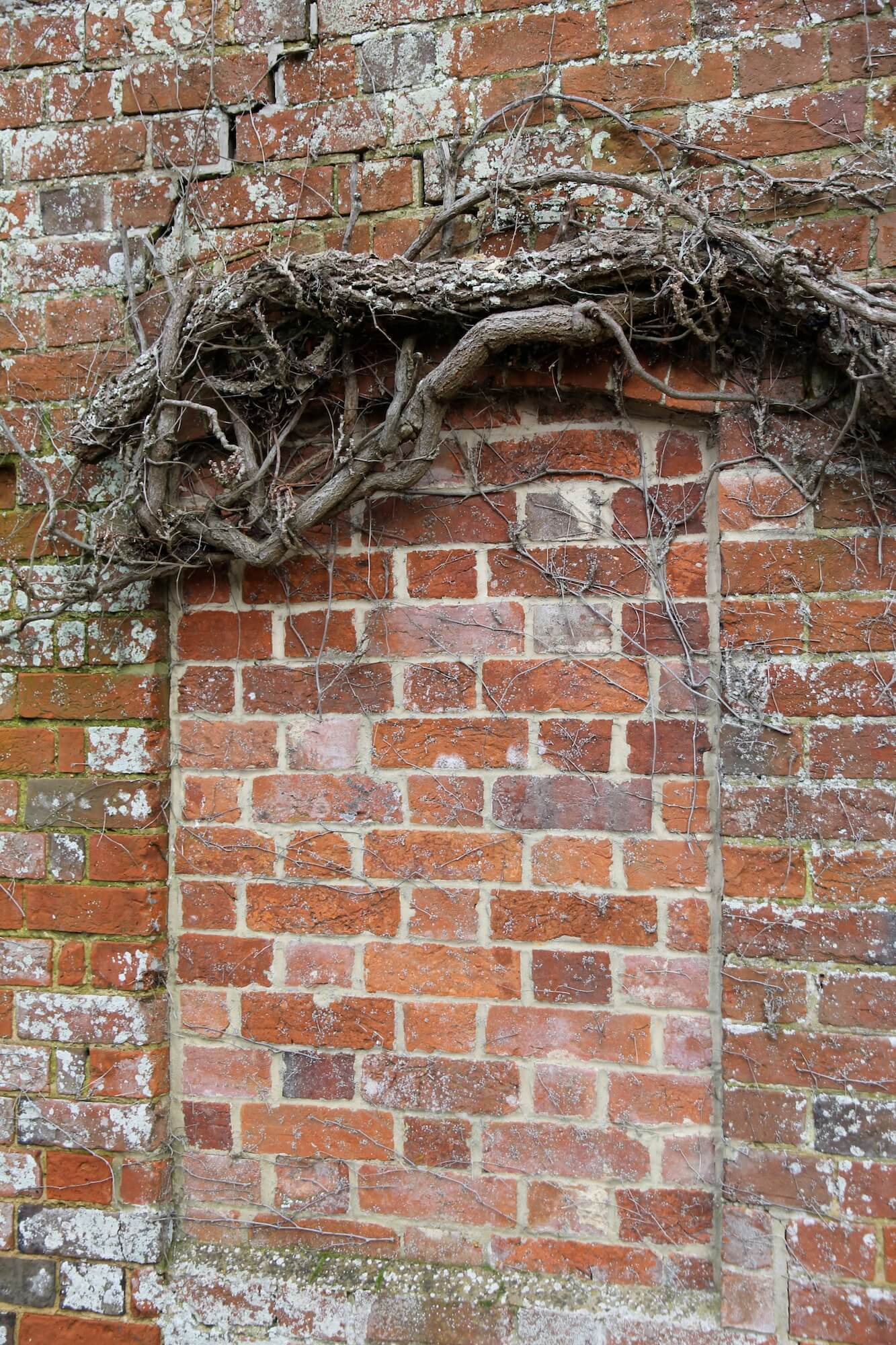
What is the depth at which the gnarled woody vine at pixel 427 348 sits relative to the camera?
1565mm

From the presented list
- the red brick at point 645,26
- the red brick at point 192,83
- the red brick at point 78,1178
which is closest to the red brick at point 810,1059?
the red brick at point 78,1178

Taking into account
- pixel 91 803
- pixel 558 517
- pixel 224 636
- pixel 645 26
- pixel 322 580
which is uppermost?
pixel 645 26

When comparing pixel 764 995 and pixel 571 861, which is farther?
pixel 571 861

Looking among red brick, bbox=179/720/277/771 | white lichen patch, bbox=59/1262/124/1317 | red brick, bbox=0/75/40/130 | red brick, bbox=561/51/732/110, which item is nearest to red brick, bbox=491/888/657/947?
red brick, bbox=179/720/277/771

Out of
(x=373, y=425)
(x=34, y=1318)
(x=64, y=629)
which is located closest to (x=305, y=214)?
(x=373, y=425)

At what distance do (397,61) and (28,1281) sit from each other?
271 centimetres

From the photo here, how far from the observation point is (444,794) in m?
1.80

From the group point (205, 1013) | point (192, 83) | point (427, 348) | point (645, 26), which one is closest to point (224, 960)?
point (205, 1013)

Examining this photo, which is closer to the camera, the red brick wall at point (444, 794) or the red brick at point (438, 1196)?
the red brick wall at point (444, 794)

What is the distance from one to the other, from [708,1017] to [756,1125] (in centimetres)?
20

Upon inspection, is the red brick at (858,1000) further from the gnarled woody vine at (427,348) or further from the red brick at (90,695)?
the red brick at (90,695)

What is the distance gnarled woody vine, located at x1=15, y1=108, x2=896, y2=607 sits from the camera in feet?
5.14

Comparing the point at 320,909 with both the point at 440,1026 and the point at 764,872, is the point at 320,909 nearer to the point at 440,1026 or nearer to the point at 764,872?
the point at 440,1026

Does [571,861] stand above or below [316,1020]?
above
